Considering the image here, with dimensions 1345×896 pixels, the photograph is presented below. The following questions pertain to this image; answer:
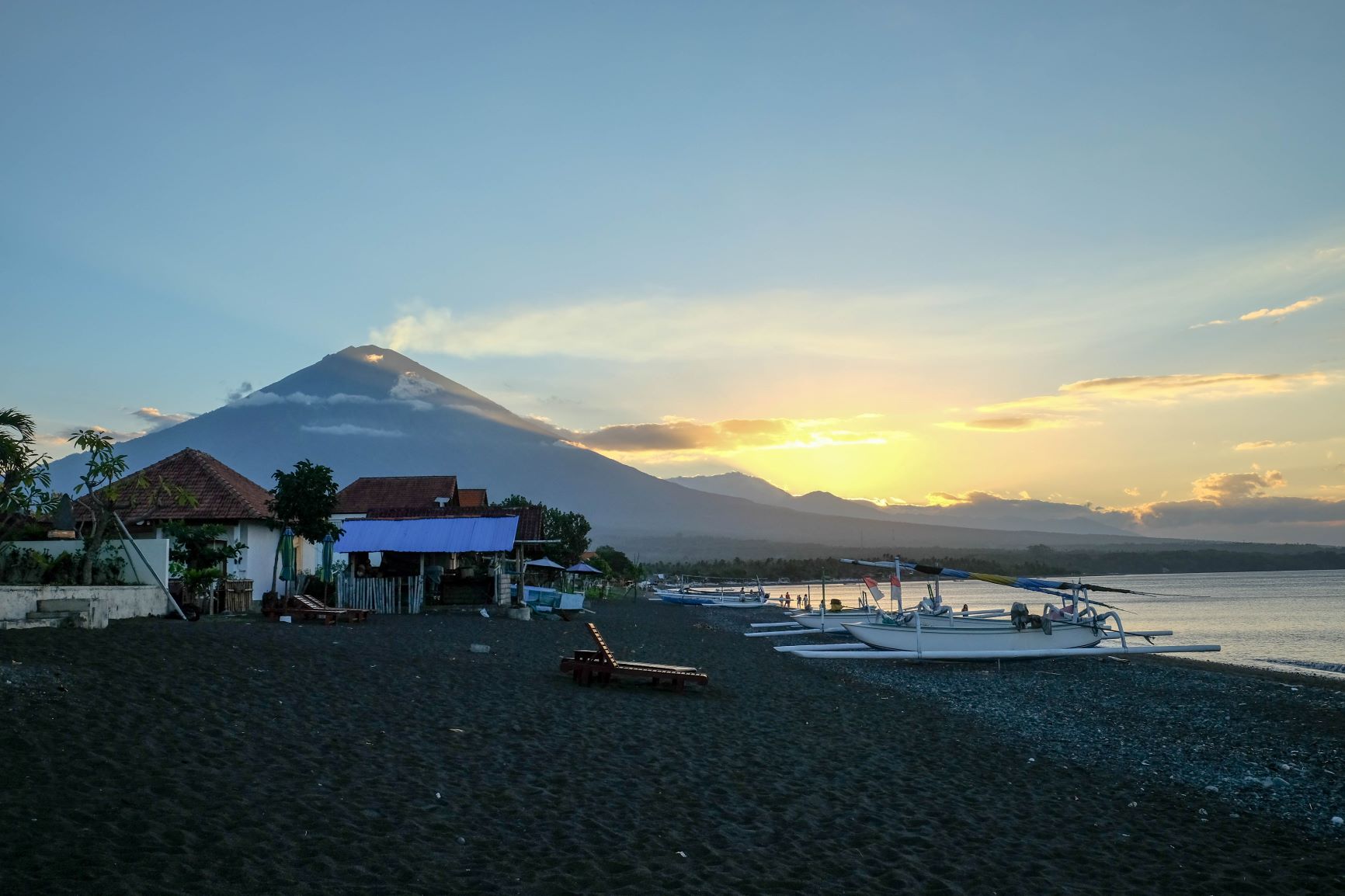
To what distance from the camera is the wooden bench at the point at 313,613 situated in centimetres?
2136

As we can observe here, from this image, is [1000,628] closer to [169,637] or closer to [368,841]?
[169,637]

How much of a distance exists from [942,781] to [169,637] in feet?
35.4

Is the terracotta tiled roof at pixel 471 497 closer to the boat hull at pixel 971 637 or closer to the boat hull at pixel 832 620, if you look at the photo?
the boat hull at pixel 832 620

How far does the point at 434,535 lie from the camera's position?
103ft

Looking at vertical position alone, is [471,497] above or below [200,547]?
above

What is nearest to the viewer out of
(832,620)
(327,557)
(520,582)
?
(327,557)

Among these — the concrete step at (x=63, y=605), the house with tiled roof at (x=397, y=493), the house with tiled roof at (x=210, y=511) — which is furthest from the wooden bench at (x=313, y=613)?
the house with tiled roof at (x=397, y=493)

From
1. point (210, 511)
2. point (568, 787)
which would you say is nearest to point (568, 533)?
point (210, 511)

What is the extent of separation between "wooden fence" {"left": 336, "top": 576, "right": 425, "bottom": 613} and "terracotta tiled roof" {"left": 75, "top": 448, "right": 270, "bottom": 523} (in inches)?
126

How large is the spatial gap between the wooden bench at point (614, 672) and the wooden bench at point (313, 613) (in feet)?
29.9

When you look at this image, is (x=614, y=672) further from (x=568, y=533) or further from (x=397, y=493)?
(x=568, y=533)

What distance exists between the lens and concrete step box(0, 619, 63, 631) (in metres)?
13.3

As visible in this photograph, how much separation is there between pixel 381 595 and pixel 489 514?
5806mm

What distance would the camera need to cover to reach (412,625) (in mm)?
22578
